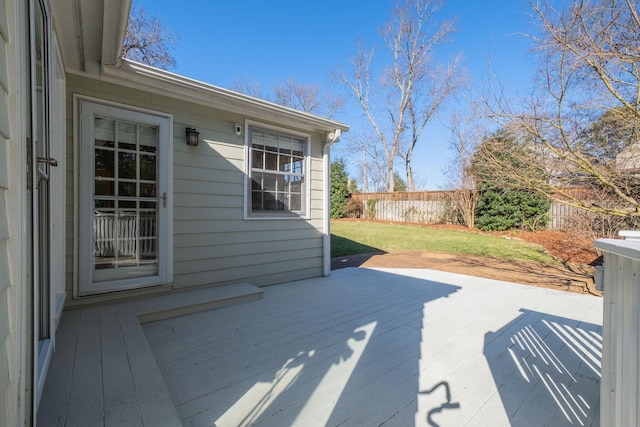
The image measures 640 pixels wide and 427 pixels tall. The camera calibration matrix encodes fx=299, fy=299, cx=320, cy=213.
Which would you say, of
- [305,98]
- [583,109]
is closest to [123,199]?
[583,109]

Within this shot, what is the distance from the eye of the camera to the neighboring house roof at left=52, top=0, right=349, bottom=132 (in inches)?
82.8

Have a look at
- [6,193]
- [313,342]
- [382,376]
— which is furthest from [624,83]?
[6,193]

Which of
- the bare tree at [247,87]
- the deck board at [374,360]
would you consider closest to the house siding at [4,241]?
the deck board at [374,360]

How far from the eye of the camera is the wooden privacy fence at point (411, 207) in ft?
42.1

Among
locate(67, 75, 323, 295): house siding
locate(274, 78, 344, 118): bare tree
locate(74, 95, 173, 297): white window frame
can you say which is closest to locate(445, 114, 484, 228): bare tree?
locate(274, 78, 344, 118): bare tree

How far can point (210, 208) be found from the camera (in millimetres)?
3773

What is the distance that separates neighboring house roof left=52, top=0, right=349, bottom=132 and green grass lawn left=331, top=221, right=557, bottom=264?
434cm

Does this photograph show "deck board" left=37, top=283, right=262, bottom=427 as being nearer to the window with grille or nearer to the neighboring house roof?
the window with grille

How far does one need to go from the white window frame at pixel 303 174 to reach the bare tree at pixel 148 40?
278 inches

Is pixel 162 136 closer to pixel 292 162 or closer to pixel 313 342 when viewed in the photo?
pixel 292 162

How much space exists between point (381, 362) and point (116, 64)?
11.5 ft

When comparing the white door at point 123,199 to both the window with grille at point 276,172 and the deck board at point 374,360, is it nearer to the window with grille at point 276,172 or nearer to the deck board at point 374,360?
the deck board at point 374,360

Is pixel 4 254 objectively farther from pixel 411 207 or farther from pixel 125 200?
pixel 411 207

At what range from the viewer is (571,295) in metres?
4.04
